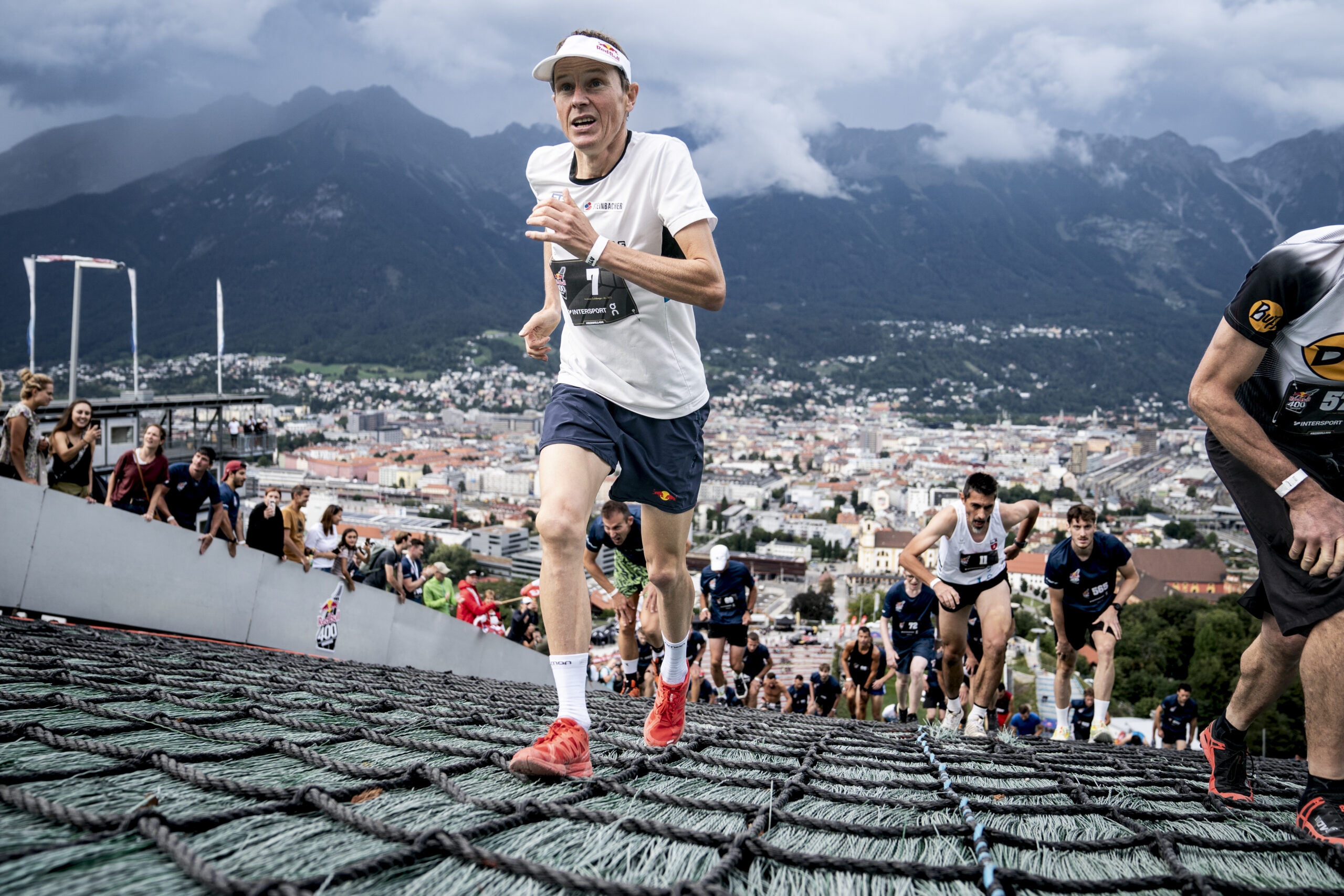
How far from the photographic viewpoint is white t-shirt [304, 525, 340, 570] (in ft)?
27.9

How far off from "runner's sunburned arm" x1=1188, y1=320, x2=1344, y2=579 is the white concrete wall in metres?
7.35

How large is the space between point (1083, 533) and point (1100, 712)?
160 cm

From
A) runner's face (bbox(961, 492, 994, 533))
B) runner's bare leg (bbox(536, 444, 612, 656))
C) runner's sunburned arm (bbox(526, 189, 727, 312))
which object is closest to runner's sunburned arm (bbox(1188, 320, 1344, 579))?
runner's sunburned arm (bbox(526, 189, 727, 312))

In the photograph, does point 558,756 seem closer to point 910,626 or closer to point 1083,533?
point 1083,533

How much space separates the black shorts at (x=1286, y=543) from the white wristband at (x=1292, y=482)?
0.03 meters

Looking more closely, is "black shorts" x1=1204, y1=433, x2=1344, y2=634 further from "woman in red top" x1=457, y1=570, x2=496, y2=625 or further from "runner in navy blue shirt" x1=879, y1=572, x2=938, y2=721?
"woman in red top" x1=457, y1=570, x2=496, y2=625

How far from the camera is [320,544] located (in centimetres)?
868

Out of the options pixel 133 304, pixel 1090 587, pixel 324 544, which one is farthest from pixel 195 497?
pixel 133 304

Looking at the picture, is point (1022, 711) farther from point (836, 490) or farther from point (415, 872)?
point (836, 490)

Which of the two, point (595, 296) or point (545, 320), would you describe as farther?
point (545, 320)

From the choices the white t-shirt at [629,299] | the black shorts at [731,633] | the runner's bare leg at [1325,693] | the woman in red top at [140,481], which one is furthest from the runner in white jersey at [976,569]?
the woman in red top at [140,481]

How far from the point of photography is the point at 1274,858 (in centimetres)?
181

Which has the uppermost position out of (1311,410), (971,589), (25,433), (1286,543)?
(25,433)

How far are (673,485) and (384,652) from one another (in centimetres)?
708
